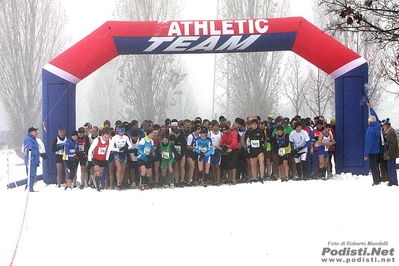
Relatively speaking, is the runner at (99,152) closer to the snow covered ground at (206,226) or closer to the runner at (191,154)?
the snow covered ground at (206,226)

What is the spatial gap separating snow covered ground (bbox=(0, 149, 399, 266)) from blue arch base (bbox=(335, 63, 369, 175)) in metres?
2.01

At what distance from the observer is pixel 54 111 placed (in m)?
13.3

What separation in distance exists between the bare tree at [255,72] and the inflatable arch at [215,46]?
15.0m

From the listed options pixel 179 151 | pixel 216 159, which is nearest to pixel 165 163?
pixel 179 151

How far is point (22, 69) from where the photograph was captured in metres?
26.9

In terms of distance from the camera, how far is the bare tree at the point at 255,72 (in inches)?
1127

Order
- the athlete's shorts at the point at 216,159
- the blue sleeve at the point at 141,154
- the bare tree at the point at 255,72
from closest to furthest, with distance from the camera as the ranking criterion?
1. the blue sleeve at the point at 141,154
2. the athlete's shorts at the point at 216,159
3. the bare tree at the point at 255,72

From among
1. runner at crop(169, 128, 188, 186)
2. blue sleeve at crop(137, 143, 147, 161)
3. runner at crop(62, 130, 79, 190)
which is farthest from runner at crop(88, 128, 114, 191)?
runner at crop(169, 128, 188, 186)

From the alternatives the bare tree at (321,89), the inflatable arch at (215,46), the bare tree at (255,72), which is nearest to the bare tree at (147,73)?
the bare tree at (255,72)

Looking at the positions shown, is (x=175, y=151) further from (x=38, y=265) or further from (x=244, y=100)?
(x=244, y=100)

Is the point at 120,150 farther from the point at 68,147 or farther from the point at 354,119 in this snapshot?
the point at 354,119

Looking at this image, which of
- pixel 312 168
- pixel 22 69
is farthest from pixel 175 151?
pixel 22 69

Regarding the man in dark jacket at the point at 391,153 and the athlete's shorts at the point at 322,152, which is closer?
the man in dark jacket at the point at 391,153

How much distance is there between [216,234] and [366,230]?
2254mm
